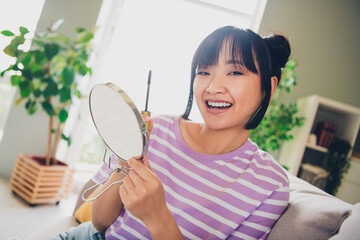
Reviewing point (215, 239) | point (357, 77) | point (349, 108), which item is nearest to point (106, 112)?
point (215, 239)

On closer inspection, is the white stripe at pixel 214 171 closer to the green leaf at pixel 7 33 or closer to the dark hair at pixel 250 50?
the dark hair at pixel 250 50

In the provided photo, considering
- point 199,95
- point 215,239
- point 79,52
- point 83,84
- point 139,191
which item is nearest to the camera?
point 139,191

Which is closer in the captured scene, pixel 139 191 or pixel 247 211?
pixel 139 191

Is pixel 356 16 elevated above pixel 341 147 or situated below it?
above

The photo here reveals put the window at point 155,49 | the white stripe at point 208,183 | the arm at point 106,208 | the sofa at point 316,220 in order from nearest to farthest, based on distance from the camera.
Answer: the sofa at point 316,220
the arm at point 106,208
the white stripe at point 208,183
the window at point 155,49

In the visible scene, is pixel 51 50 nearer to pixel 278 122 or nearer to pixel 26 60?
pixel 26 60

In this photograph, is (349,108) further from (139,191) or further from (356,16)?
(139,191)

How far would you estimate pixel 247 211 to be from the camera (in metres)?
0.89

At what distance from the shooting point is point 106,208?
2.74 ft

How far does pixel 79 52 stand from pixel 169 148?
5.32 feet

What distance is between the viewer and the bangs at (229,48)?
0.92 metres

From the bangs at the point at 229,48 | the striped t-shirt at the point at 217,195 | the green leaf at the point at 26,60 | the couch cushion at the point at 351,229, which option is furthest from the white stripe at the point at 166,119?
the green leaf at the point at 26,60

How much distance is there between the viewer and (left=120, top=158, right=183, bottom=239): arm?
0.57m

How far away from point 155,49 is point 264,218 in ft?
8.34
